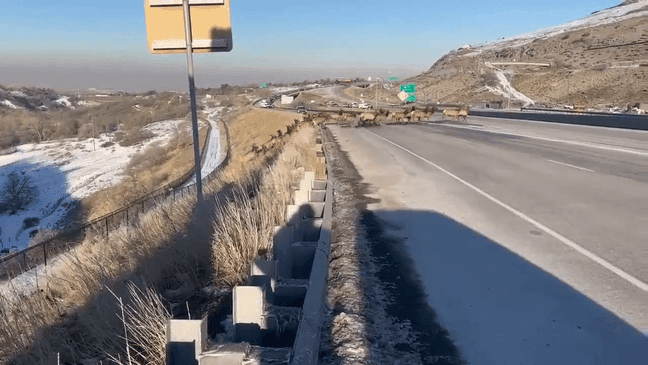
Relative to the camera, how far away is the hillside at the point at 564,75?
67.9m

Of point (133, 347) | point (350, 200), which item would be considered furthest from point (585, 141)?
point (133, 347)

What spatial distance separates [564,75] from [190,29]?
85662 millimetres

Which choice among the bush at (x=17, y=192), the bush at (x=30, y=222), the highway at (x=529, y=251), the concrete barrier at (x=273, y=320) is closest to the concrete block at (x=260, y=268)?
the concrete barrier at (x=273, y=320)

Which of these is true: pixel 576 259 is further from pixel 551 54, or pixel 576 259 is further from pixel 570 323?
pixel 551 54

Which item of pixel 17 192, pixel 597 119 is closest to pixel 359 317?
pixel 597 119

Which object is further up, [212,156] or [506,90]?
[506,90]

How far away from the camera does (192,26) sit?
7492 millimetres

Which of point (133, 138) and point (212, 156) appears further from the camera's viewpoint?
Result: point (133, 138)

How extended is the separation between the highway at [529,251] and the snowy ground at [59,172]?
2641 cm

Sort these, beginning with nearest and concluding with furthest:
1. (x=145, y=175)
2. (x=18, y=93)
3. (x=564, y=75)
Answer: (x=145, y=175)
(x=564, y=75)
(x=18, y=93)

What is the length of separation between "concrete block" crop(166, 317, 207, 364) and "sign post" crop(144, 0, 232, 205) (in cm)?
471

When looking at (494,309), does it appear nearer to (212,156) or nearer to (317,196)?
(317,196)

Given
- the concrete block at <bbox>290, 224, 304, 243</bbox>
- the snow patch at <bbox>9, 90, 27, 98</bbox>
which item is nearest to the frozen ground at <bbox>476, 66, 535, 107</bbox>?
the concrete block at <bbox>290, 224, 304, 243</bbox>

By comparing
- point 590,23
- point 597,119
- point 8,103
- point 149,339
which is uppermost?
point 590,23
